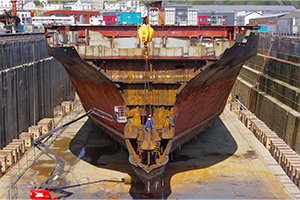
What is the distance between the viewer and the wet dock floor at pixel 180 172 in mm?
14352

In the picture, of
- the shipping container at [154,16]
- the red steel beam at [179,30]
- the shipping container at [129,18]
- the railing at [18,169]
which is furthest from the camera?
the shipping container at [129,18]

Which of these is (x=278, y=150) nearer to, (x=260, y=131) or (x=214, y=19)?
(x=260, y=131)

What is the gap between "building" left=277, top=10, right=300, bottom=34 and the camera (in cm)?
4117

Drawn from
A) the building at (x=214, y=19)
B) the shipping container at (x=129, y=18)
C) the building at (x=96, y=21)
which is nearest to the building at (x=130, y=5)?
the shipping container at (x=129, y=18)

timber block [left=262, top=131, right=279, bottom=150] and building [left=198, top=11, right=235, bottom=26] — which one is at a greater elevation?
building [left=198, top=11, right=235, bottom=26]

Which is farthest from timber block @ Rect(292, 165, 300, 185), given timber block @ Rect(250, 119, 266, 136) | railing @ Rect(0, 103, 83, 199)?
railing @ Rect(0, 103, 83, 199)

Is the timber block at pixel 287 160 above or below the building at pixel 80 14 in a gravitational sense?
below

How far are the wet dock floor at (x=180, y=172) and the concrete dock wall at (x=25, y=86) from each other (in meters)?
2.99

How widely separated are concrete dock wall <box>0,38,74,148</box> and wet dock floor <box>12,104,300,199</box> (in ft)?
9.82

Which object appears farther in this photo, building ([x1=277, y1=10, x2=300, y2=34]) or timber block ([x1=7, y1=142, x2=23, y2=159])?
building ([x1=277, y1=10, x2=300, y2=34])

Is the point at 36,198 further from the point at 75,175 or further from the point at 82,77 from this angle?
the point at 82,77

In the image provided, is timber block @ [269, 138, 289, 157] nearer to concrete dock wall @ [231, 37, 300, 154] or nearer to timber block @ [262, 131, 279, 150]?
timber block @ [262, 131, 279, 150]

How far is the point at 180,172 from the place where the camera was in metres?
16.3

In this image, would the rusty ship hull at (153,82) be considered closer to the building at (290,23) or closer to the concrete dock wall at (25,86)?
the concrete dock wall at (25,86)
